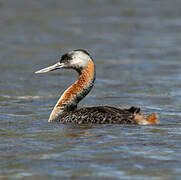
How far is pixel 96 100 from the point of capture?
15.5 meters

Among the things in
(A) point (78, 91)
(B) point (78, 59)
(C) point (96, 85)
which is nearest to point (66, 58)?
(B) point (78, 59)

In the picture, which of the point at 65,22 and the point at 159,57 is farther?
the point at 65,22

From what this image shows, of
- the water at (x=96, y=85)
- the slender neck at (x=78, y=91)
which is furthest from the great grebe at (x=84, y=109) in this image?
the water at (x=96, y=85)

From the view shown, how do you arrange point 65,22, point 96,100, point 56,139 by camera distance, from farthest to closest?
point 65,22 < point 96,100 < point 56,139

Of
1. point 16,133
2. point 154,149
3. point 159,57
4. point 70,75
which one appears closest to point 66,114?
point 16,133

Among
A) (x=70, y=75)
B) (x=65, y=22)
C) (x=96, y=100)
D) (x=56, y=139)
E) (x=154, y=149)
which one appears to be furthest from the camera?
(x=65, y=22)

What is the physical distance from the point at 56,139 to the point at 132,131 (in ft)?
4.04

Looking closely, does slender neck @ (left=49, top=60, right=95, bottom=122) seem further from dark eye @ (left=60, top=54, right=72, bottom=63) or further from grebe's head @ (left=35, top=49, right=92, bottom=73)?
dark eye @ (left=60, top=54, right=72, bottom=63)

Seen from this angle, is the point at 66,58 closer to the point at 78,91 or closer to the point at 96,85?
the point at 78,91

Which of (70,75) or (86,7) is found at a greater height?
(86,7)

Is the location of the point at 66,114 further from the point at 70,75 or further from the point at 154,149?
the point at 70,75

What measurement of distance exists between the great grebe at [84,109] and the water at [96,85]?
0.50ft

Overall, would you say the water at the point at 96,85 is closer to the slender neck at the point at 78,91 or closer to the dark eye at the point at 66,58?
the slender neck at the point at 78,91

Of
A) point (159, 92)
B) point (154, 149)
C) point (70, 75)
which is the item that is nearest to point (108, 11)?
point (70, 75)
